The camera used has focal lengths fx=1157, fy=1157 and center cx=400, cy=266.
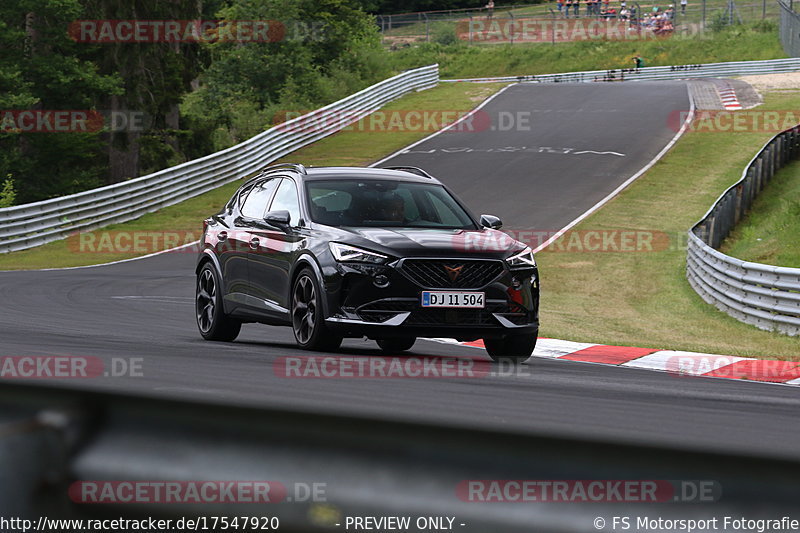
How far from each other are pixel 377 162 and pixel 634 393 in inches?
1209

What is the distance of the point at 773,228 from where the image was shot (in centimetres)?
2531

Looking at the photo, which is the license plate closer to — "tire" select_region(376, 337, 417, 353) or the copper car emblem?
the copper car emblem

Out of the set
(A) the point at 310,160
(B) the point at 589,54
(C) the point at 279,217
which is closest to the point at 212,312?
(C) the point at 279,217

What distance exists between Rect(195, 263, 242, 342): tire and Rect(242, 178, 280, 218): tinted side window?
71 centimetres

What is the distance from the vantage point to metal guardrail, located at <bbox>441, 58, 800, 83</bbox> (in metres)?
60.4

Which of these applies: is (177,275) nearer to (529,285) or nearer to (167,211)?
(167,211)

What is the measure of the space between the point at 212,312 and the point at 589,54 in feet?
235

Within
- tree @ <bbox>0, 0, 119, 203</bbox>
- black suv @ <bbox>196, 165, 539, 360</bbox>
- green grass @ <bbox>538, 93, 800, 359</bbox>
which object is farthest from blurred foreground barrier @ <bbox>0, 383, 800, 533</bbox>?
tree @ <bbox>0, 0, 119, 203</bbox>

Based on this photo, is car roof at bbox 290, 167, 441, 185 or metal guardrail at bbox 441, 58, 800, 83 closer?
car roof at bbox 290, 167, 441, 185

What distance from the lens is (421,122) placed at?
47.4 metres

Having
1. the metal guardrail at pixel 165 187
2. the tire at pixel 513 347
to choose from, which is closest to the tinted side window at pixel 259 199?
the tire at pixel 513 347

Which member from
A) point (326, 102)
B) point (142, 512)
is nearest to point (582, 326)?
point (142, 512)

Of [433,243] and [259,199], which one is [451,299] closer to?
[433,243]

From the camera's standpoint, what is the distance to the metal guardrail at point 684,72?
198 ft
